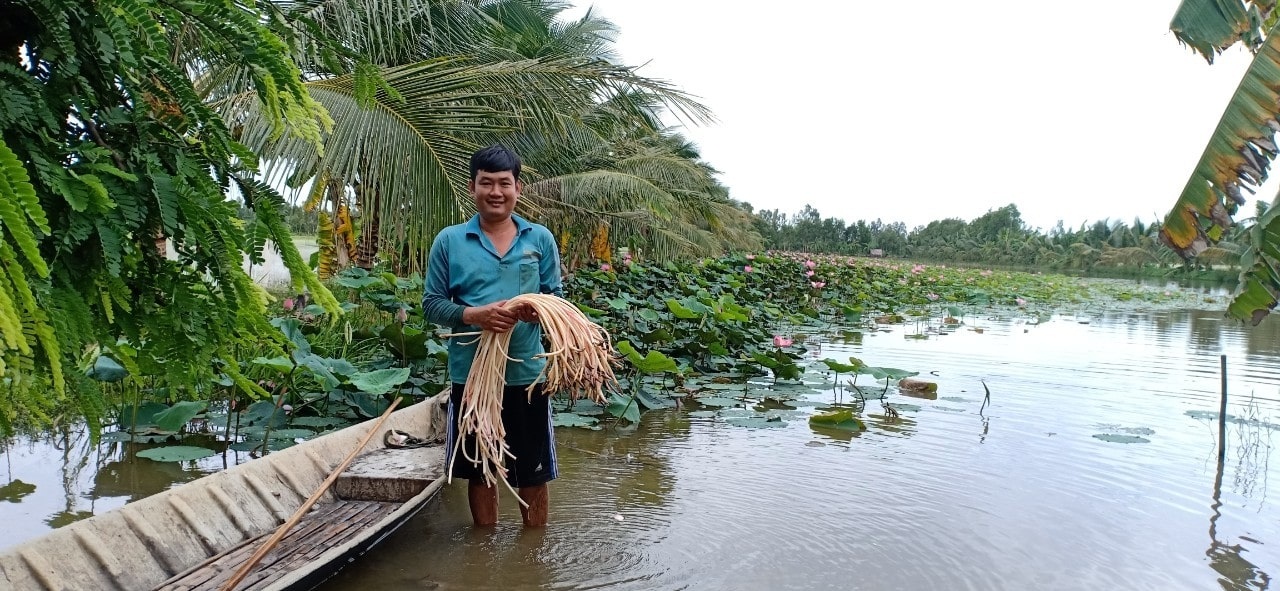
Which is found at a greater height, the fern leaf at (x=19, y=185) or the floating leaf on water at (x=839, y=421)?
the fern leaf at (x=19, y=185)

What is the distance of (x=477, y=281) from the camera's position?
2744 millimetres

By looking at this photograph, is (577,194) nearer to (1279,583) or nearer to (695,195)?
(695,195)

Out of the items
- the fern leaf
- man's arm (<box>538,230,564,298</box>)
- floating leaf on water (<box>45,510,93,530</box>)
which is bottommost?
floating leaf on water (<box>45,510,93,530</box>)

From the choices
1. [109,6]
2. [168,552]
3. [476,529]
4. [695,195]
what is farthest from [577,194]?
[109,6]

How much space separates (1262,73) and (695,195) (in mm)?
13085

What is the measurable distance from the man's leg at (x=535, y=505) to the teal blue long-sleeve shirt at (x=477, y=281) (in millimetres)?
520

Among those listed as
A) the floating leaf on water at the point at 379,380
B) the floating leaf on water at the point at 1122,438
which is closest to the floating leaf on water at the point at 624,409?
the floating leaf on water at the point at 379,380

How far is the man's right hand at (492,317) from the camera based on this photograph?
8.55 feet

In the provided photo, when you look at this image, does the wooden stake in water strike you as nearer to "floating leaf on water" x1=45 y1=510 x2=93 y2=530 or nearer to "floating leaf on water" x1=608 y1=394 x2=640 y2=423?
"floating leaf on water" x1=608 y1=394 x2=640 y2=423

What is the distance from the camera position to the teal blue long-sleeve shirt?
2740 mm

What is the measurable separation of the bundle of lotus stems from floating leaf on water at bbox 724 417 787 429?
8.53 ft

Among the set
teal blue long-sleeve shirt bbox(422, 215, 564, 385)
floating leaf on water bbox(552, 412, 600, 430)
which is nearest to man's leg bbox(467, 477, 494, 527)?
teal blue long-sleeve shirt bbox(422, 215, 564, 385)

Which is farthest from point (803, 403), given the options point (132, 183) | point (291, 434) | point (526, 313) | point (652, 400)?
point (132, 183)

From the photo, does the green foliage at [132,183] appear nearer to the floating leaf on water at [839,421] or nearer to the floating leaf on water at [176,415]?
the floating leaf on water at [176,415]
